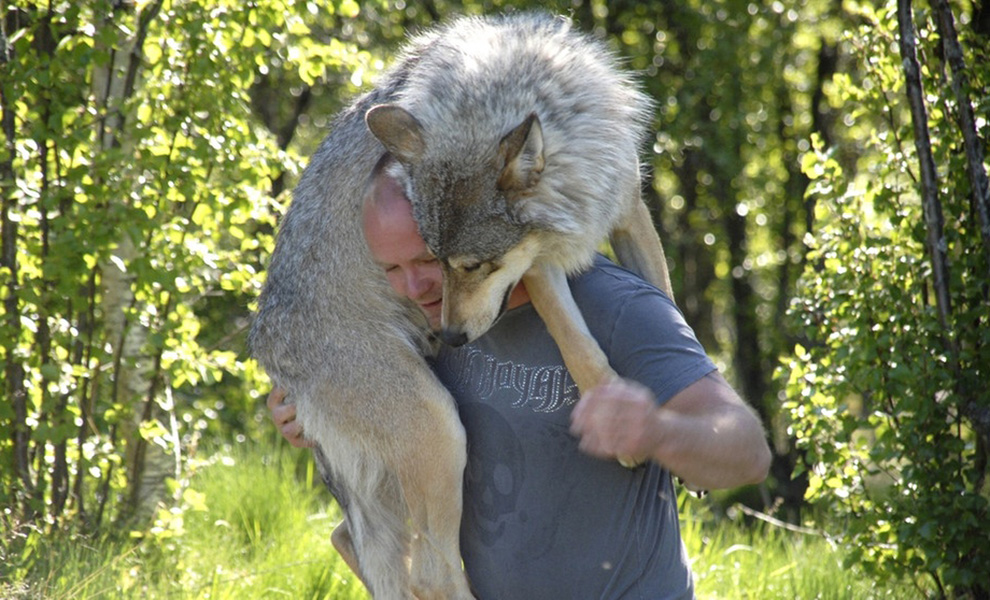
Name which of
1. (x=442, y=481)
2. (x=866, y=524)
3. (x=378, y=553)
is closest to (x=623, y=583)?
(x=442, y=481)

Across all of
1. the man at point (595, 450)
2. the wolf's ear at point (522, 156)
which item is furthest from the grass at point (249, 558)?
the wolf's ear at point (522, 156)

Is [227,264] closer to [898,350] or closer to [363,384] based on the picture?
[363,384]

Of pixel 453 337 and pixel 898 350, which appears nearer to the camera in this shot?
pixel 453 337

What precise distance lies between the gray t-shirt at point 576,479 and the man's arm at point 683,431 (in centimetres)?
11

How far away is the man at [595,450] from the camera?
2088 millimetres

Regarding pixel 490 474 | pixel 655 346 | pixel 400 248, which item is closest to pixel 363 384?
pixel 400 248

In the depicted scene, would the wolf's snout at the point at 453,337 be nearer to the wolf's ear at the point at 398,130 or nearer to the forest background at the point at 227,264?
the wolf's ear at the point at 398,130

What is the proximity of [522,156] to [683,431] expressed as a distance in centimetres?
113

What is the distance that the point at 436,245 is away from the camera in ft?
9.73

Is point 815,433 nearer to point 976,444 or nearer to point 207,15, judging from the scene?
point 976,444

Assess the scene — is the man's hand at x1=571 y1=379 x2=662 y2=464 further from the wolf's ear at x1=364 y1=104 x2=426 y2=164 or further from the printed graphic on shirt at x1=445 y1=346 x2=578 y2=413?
the wolf's ear at x1=364 y1=104 x2=426 y2=164

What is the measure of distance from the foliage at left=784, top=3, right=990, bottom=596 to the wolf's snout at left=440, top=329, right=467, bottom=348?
188 cm

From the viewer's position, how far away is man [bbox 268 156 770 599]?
209 cm

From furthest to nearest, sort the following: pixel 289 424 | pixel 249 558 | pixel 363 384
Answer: pixel 249 558 → pixel 289 424 → pixel 363 384
